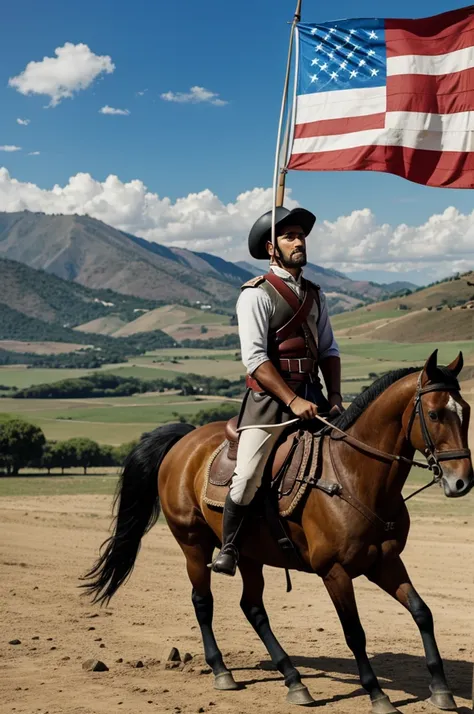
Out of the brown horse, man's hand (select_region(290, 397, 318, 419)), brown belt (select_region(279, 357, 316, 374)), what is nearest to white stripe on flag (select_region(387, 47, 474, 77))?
brown belt (select_region(279, 357, 316, 374))

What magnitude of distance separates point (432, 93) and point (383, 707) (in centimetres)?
559

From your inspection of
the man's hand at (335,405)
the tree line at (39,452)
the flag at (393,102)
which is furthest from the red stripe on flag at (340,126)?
the tree line at (39,452)

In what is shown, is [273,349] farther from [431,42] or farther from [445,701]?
[431,42]

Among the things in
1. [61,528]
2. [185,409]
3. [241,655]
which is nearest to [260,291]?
[241,655]

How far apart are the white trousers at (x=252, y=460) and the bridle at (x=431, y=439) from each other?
119 cm

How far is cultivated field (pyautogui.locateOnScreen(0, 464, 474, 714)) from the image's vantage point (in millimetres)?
7469

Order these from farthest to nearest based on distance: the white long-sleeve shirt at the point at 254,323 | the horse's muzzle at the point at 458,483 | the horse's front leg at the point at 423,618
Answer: the white long-sleeve shirt at the point at 254,323, the horse's front leg at the point at 423,618, the horse's muzzle at the point at 458,483

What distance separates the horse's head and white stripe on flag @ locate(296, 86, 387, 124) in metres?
3.32

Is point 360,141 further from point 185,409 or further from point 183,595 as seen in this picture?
point 185,409

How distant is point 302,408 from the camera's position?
6.78 m

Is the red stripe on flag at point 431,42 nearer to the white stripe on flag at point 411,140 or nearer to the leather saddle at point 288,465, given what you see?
the white stripe on flag at point 411,140

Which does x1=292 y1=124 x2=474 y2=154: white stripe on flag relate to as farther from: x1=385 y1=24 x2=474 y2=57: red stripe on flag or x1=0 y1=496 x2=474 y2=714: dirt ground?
x1=0 y1=496 x2=474 y2=714: dirt ground

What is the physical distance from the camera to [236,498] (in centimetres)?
730

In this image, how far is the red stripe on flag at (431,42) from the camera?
8.45 meters
